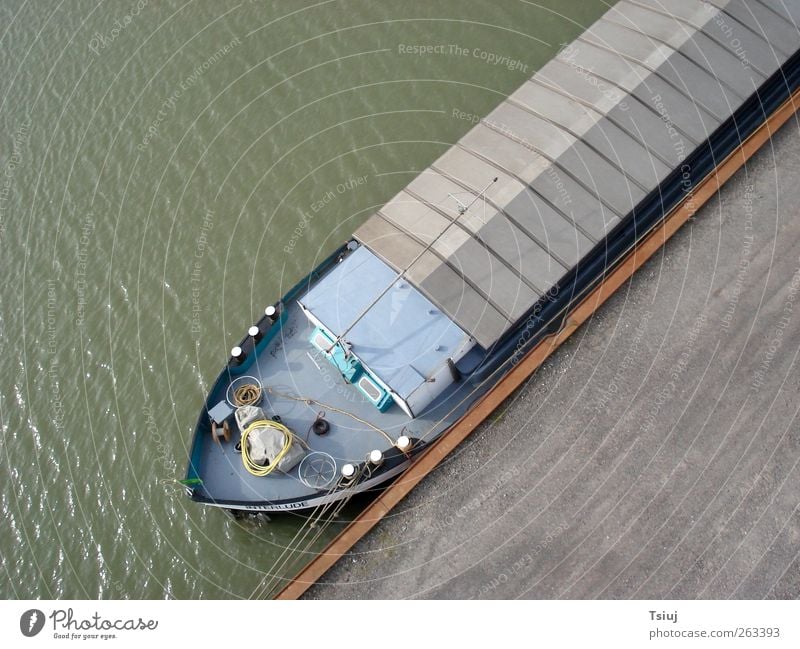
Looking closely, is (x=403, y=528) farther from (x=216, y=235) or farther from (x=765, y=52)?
(x=765, y=52)

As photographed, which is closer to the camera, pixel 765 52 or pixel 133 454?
pixel 133 454

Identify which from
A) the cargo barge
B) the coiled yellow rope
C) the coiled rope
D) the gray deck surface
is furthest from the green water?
the gray deck surface

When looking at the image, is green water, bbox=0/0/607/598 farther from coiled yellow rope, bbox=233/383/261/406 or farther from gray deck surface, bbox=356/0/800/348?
gray deck surface, bbox=356/0/800/348

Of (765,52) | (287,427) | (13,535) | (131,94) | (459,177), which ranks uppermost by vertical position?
(765,52)

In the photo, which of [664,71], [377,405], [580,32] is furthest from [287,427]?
[580,32]

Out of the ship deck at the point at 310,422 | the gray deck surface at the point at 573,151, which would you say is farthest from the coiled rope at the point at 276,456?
the gray deck surface at the point at 573,151

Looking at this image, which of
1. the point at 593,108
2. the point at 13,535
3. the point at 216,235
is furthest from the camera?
the point at 216,235
